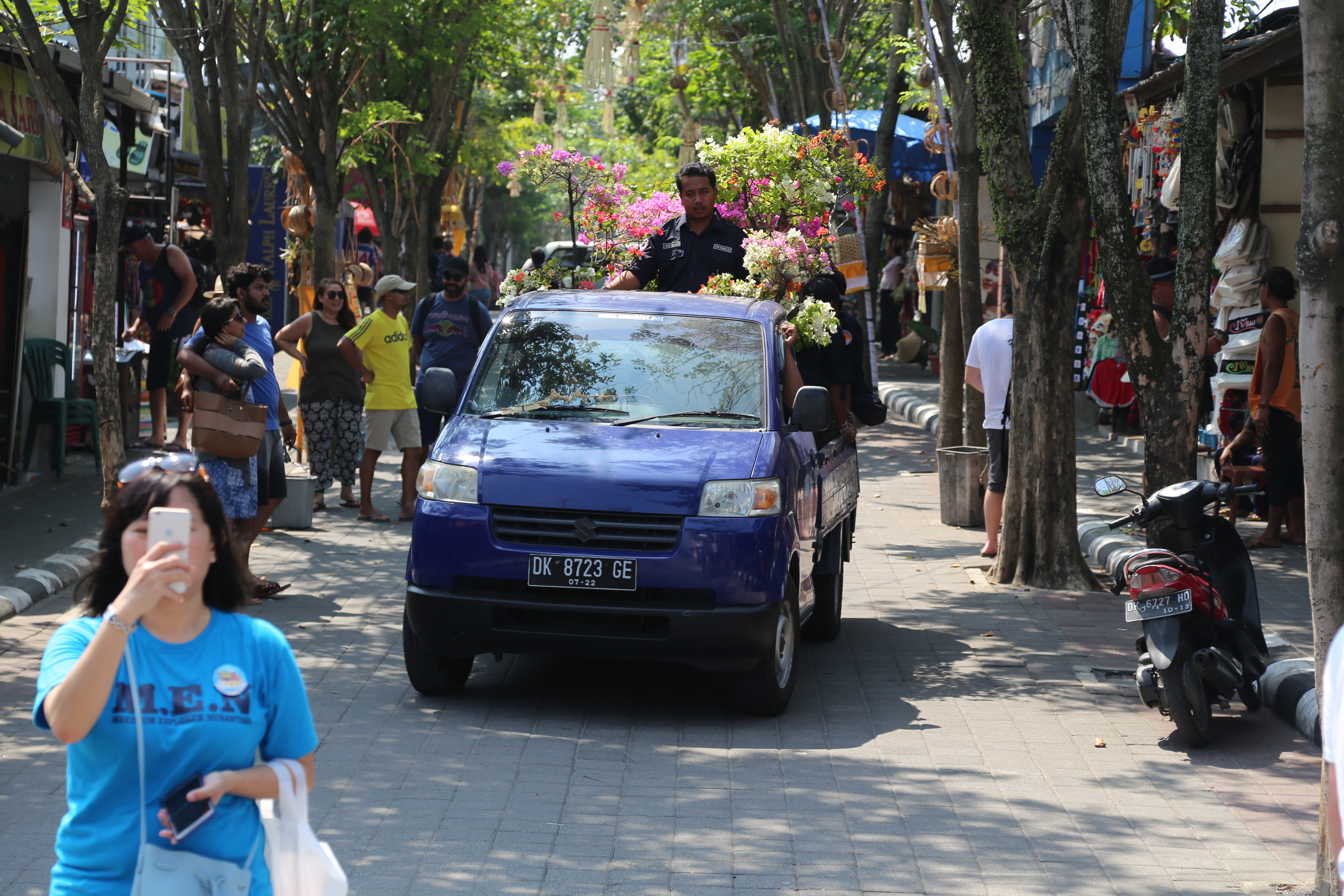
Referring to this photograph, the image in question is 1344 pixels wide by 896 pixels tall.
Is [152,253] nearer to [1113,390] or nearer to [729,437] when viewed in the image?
[729,437]

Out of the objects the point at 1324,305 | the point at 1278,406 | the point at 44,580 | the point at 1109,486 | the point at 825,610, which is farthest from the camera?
the point at 1278,406

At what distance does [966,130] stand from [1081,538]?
390 cm

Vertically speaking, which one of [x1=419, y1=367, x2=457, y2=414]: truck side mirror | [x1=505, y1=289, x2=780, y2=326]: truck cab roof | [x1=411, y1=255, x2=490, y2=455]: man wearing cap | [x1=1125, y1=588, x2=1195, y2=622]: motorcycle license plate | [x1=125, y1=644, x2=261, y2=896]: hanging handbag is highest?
[x1=411, y1=255, x2=490, y2=455]: man wearing cap

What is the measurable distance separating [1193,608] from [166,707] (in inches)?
201

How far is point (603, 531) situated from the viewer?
6797 mm

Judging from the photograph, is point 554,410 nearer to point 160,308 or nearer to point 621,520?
point 621,520

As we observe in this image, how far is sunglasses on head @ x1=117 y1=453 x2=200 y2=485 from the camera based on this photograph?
309cm

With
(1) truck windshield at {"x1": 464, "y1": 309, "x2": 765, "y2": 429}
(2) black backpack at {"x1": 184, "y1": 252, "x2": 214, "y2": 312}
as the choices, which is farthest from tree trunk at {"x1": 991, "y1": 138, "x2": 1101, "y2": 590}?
(2) black backpack at {"x1": 184, "y1": 252, "x2": 214, "y2": 312}

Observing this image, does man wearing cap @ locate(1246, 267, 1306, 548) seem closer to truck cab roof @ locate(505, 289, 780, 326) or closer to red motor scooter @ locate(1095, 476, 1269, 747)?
red motor scooter @ locate(1095, 476, 1269, 747)

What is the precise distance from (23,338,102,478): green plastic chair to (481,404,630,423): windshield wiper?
7482 mm

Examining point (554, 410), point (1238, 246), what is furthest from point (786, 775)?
point (1238, 246)

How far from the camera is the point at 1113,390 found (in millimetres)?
18234

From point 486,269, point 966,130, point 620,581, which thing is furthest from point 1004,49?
point 486,269

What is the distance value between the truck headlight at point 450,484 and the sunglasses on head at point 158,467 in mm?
3772
